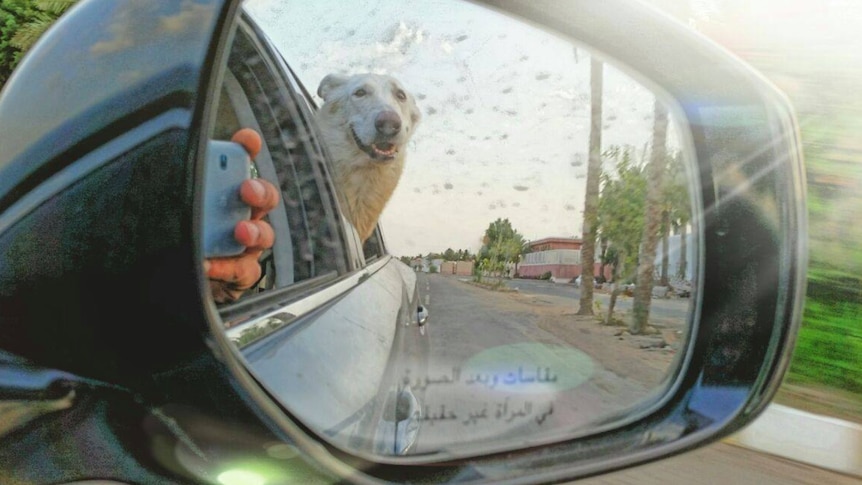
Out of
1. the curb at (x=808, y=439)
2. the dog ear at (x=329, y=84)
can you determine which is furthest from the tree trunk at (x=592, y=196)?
the curb at (x=808, y=439)

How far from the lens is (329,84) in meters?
1.26

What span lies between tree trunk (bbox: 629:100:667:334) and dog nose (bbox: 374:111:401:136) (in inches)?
22.1

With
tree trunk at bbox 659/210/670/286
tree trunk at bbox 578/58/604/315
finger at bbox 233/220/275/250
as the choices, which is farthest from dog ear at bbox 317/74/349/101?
tree trunk at bbox 659/210/670/286

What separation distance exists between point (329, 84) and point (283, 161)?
30 centimetres

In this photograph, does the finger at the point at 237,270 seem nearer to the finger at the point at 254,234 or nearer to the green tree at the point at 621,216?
the finger at the point at 254,234

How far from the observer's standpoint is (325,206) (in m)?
1.51

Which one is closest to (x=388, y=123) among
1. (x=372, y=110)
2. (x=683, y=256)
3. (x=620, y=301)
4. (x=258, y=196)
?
(x=372, y=110)

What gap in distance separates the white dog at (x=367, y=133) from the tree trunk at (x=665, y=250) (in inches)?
23.9

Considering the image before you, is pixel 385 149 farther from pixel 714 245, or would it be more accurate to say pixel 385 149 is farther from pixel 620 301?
pixel 714 245

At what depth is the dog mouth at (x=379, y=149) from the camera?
1248 millimetres

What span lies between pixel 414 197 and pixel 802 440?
4.54m

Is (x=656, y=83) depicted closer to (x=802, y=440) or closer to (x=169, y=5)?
(x=169, y=5)

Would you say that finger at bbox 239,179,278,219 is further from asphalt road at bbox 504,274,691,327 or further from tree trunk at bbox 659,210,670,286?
tree trunk at bbox 659,210,670,286

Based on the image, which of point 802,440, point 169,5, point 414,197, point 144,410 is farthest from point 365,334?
point 802,440
